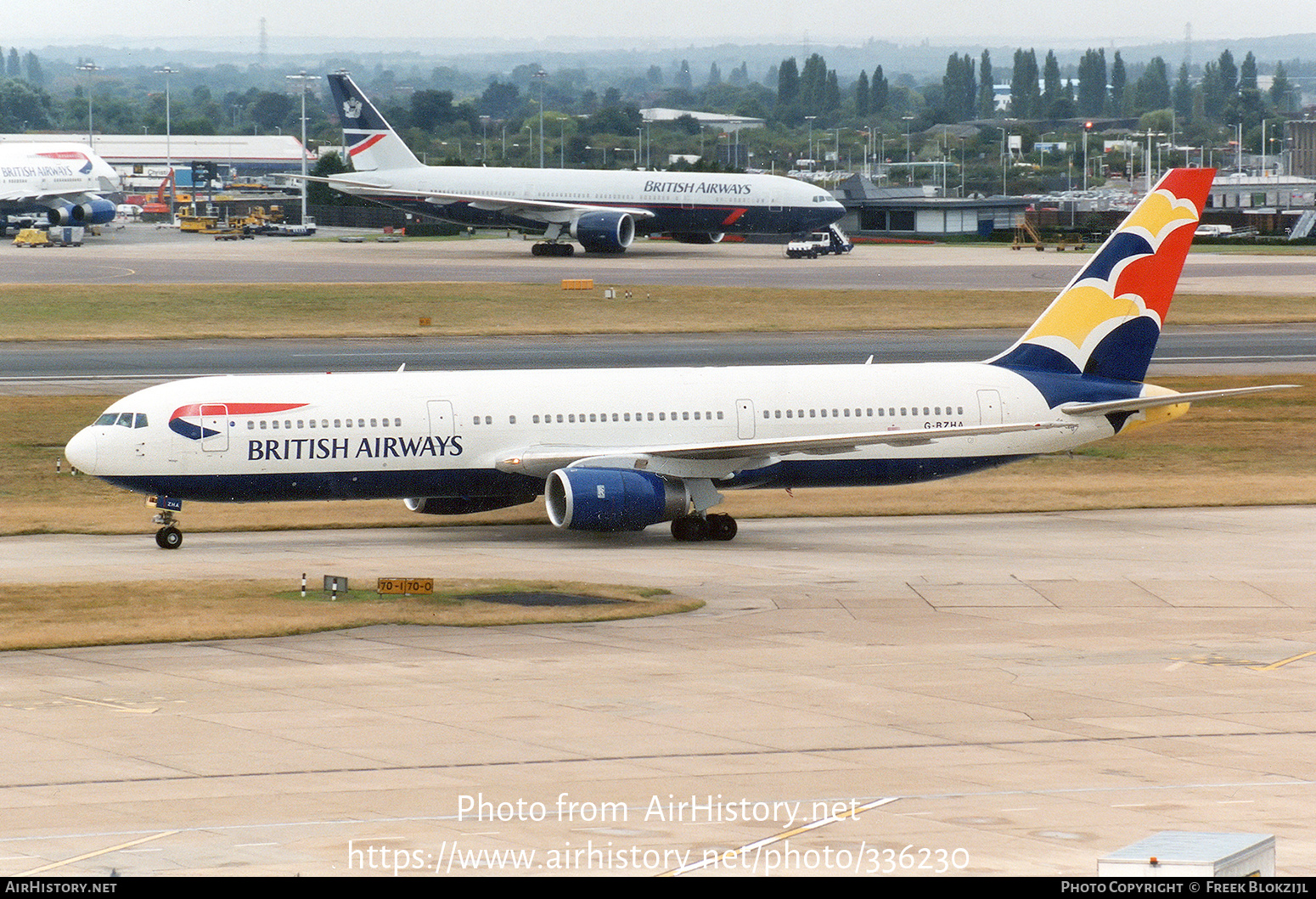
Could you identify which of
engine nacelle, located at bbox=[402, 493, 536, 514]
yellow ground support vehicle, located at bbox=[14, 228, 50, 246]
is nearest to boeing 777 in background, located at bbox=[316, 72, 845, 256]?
yellow ground support vehicle, located at bbox=[14, 228, 50, 246]

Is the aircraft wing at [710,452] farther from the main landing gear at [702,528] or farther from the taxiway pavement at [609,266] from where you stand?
the taxiway pavement at [609,266]

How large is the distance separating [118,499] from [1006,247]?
10628 cm

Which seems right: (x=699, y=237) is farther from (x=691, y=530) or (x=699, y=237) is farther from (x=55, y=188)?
(x=691, y=530)

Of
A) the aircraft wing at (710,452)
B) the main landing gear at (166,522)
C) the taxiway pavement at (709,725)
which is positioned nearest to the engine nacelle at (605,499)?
the aircraft wing at (710,452)

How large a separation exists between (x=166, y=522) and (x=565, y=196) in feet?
284

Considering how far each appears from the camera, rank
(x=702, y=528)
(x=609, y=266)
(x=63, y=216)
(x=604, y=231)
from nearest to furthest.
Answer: (x=702, y=528), (x=609, y=266), (x=604, y=231), (x=63, y=216)

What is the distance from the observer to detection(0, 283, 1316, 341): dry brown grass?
8488 cm

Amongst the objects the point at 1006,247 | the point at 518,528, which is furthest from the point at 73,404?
the point at 1006,247

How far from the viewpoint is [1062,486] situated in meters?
51.1

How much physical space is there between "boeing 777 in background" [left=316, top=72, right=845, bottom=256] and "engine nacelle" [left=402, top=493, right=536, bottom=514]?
260 feet

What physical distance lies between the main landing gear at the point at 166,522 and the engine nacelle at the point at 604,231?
8146cm

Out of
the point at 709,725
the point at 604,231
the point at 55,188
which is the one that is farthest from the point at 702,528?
the point at 55,188

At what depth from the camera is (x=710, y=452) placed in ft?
136

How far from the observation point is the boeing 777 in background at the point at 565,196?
407ft
